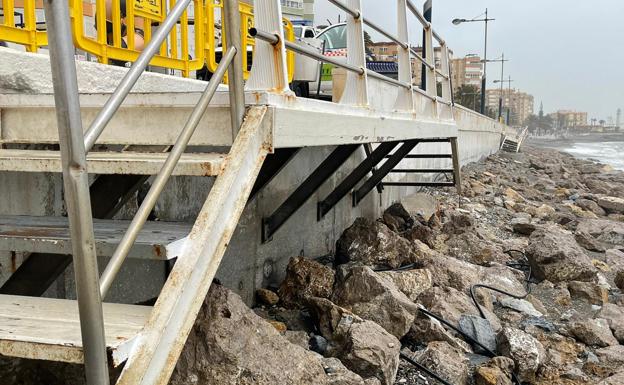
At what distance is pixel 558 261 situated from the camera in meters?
6.50

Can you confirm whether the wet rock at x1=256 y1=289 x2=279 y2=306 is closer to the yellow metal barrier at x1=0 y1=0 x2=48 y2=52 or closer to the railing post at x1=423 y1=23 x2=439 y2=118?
the yellow metal barrier at x1=0 y1=0 x2=48 y2=52

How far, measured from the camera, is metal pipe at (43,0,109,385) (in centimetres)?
124

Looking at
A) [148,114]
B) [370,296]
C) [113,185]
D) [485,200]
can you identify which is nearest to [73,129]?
[148,114]

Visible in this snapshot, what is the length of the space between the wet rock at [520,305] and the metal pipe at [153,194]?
4.32 metres

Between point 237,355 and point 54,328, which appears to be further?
point 237,355

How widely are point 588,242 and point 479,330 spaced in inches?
188

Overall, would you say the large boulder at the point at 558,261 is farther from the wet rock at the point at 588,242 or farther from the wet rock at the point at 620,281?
the wet rock at the point at 588,242

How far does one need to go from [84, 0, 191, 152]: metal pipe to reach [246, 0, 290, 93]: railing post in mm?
665

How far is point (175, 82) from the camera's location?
3.71m

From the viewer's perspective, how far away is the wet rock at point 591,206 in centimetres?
1295

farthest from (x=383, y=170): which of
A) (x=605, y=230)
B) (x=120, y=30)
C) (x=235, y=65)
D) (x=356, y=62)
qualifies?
(x=235, y=65)

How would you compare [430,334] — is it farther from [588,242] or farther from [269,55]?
[588,242]

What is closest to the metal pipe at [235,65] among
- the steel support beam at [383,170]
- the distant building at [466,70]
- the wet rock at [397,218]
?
the steel support beam at [383,170]

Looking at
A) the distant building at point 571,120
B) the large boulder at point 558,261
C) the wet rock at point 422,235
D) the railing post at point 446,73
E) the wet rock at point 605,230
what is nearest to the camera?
the large boulder at point 558,261
